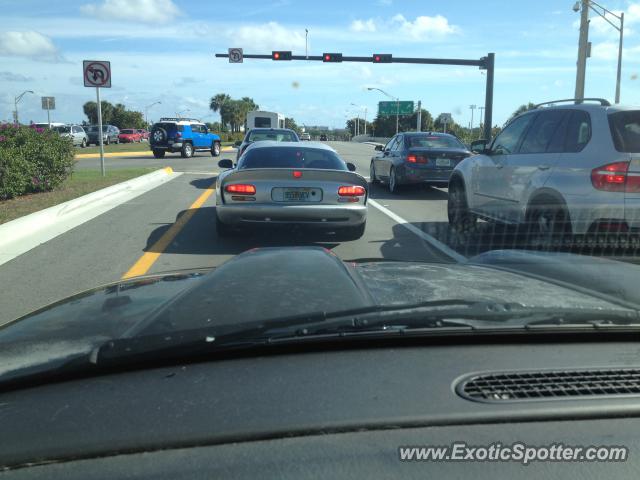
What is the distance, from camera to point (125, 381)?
2.04 m

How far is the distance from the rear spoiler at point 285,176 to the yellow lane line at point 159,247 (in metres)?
1.27

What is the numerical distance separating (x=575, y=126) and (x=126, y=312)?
6.26 m

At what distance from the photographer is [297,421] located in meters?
1.69

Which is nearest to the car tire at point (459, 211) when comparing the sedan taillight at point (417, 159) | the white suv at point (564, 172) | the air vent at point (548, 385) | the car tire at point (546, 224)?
the white suv at point (564, 172)

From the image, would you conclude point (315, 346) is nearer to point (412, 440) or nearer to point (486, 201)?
point (412, 440)

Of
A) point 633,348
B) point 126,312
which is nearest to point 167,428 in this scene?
point 126,312

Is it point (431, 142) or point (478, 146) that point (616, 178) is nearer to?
point (478, 146)

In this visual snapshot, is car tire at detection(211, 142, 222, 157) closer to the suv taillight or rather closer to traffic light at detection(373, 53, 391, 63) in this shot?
traffic light at detection(373, 53, 391, 63)

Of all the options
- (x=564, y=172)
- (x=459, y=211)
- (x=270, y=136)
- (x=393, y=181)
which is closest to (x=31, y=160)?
(x=270, y=136)

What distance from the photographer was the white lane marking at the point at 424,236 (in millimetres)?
8370

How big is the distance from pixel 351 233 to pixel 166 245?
8.70 ft

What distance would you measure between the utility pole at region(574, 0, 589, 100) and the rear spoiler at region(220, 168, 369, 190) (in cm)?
1927

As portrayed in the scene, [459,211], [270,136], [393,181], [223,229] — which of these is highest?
[270,136]

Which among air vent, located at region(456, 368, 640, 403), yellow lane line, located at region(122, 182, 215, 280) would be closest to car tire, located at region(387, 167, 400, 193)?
yellow lane line, located at region(122, 182, 215, 280)
